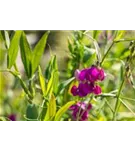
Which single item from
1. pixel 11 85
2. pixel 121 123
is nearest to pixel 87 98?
pixel 121 123

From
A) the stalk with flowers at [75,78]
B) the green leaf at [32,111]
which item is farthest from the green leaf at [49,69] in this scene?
the green leaf at [32,111]

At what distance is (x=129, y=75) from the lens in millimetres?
1150

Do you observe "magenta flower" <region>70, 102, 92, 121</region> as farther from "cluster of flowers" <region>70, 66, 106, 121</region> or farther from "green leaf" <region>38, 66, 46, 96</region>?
"green leaf" <region>38, 66, 46, 96</region>

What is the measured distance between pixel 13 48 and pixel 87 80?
11.0 inches

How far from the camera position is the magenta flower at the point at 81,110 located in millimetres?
1104

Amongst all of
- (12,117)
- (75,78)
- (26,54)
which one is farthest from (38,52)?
(12,117)

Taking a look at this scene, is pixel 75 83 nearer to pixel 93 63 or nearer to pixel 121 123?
pixel 93 63

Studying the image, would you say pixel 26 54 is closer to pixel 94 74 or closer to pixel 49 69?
pixel 49 69

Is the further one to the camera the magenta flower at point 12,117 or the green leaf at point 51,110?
the magenta flower at point 12,117

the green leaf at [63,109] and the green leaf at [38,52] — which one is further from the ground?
the green leaf at [38,52]

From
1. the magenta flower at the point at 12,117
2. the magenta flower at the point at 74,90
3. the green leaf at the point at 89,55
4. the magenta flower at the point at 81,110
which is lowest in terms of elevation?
the magenta flower at the point at 12,117

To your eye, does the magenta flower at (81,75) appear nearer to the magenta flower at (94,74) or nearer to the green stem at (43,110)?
the magenta flower at (94,74)

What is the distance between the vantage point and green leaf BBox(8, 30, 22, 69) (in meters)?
1.05

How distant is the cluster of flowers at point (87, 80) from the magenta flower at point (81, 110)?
1.5 inches
